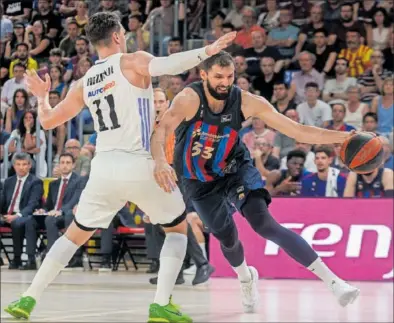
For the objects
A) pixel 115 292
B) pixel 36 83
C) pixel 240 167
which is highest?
pixel 36 83

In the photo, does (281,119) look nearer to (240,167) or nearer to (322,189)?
(240,167)

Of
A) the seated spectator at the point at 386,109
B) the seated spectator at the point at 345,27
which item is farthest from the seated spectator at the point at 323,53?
the seated spectator at the point at 386,109

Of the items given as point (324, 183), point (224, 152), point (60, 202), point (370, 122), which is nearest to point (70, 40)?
point (60, 202)

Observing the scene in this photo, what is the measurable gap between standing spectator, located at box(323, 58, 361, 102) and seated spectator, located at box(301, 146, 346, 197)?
227 centimetres

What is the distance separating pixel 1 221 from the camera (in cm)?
1505

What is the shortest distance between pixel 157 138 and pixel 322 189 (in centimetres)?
648

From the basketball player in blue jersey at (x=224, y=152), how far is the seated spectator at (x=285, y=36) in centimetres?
863

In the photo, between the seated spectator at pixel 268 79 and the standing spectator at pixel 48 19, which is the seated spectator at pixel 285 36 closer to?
the seated spectator at pixel 268 79

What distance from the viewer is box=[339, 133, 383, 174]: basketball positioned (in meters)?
7.11

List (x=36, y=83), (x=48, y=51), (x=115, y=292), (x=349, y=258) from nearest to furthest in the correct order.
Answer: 1. (x=36, y=83)
2. (x=115, y=292)
3. (x=349, y=258)
4. (x=48, y=51)

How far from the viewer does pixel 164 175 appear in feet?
22.4

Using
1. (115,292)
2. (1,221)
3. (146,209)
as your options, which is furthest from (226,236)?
(1,221)

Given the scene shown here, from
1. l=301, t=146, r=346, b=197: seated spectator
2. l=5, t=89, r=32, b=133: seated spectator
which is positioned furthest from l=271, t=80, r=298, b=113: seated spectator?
l=5, t=89, r=32, b=133: seated spectator

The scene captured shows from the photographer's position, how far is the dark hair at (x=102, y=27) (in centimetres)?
707
